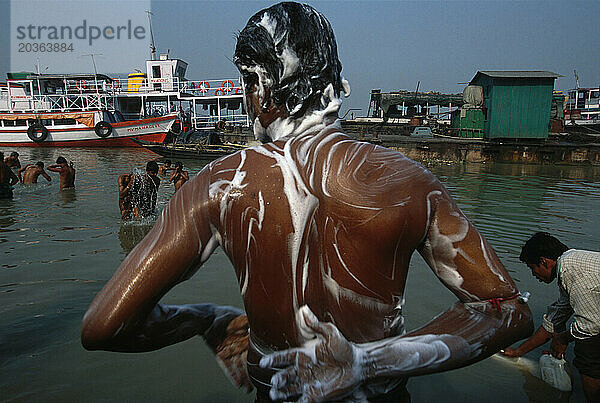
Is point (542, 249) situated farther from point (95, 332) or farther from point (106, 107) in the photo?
point (106, 107)

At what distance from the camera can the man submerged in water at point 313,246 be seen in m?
1.12

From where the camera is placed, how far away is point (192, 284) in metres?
6.17

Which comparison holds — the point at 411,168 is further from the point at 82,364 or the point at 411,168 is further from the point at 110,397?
the point at 82,364

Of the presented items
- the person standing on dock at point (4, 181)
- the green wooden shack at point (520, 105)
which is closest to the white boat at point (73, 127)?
the person standing on dock at point (4, 181)

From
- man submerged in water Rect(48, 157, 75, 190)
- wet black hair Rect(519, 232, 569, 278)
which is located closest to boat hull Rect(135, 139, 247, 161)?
man submerged in water Rect(48, 157, 75, 190)

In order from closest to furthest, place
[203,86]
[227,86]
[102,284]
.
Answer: [102,284], [227,86], [203,86]

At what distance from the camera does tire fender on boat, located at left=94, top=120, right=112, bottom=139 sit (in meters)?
31.0

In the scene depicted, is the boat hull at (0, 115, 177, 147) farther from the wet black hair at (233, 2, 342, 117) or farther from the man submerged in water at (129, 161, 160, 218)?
the wet black hair at (233, 2, 342, 117)

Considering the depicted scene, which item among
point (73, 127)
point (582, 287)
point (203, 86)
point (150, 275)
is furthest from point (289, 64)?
point (203, 86)

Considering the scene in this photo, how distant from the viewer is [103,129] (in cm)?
3106

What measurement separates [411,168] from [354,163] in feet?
0.54

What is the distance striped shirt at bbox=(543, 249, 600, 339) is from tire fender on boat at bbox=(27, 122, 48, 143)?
1384 inches

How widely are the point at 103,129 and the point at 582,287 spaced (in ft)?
109

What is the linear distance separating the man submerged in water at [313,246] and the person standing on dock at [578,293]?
277cm
